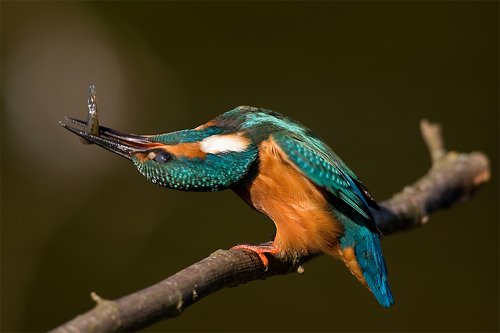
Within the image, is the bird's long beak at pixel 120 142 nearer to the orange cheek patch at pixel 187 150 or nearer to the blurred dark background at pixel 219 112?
the orange cheek patch at pixel 187 150

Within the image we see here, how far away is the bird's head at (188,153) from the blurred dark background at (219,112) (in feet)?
4.94

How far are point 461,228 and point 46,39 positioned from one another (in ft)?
7.55

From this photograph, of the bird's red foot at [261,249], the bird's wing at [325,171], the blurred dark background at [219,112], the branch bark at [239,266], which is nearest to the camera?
the branch bark at [239,266]

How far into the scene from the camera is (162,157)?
196 centimetres

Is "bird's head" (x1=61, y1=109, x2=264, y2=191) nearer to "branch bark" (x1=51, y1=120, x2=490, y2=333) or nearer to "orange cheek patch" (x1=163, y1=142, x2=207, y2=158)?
"orange cheek patch" (x1=163, y1=142, x2=207, y2=158)

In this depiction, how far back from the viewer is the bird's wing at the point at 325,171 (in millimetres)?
2055

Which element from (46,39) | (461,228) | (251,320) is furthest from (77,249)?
(461,228)

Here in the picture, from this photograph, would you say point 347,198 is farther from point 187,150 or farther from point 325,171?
A: point 187,150

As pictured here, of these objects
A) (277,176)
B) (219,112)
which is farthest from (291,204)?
(219,112)

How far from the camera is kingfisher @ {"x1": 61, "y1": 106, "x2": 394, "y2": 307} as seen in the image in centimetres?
197

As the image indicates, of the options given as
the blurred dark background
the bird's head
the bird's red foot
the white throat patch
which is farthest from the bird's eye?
the blurred dark background

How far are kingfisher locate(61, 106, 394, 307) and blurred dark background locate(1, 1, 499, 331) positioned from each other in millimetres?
1383

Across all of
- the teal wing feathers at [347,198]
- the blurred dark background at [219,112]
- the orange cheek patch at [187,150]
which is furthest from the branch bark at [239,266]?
the blurred dark background at [219,112]

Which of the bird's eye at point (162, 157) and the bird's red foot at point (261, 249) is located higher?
the bird's eye at point (162, 157)
